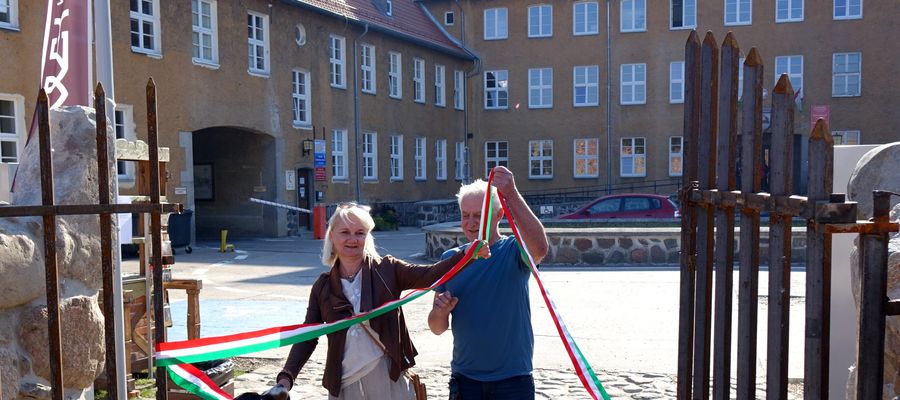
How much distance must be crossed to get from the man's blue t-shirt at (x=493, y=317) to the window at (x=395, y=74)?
27.1m

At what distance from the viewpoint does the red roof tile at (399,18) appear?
2677 centimetres

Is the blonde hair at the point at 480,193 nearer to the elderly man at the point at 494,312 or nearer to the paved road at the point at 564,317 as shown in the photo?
the elderly man at the point at 494,312

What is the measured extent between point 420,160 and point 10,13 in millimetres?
18482

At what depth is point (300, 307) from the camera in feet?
35.3

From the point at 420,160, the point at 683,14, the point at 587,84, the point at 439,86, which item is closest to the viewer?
the point at 420,160

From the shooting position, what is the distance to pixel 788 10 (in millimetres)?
32938

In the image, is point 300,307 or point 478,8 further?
point 478,8

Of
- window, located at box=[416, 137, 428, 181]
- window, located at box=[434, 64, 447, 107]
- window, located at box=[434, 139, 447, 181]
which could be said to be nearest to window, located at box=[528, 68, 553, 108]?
window, located at box=[434, 64, 447, 107]

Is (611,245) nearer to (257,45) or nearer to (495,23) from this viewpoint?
(257,45)

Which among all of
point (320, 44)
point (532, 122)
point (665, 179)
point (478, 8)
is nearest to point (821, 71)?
point (665, 179)

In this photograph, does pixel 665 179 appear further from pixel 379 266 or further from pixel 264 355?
pixel 379 266

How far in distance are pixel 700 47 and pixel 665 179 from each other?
107 feet

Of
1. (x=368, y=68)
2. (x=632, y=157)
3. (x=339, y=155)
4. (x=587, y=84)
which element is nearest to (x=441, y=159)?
(x=368, y=68)

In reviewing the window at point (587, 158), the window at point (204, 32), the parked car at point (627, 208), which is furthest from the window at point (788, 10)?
the window at point (204, 32)
